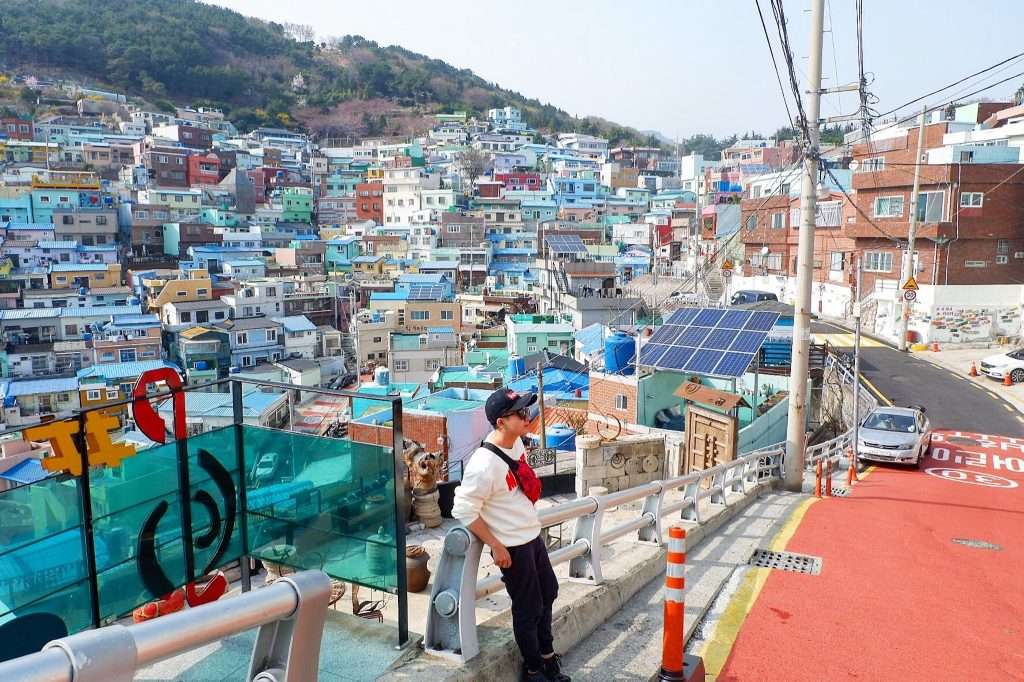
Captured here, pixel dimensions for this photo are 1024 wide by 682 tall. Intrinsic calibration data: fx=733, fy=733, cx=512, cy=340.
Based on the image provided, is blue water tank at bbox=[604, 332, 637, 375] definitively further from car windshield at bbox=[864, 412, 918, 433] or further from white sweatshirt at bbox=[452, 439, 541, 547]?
white sweatshirt at bbox=[452, 439, 541, 547]

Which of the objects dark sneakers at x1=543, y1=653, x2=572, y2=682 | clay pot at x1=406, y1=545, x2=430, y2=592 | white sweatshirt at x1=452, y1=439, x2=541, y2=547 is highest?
white sweatshirt at x1=452, y1=439, x2=541, y2=547

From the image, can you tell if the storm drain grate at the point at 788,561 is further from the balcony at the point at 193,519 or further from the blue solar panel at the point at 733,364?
the blue solar panel at the point at 733,364

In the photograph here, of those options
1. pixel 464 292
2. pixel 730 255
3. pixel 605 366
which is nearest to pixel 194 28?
pixel 464 292

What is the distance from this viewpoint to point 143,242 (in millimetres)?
69312

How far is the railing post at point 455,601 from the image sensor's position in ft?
12.8

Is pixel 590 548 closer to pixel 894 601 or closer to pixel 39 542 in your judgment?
pixel 894 601

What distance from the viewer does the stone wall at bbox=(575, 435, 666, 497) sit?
16.1m

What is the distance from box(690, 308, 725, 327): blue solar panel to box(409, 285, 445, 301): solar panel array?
32.0 metres

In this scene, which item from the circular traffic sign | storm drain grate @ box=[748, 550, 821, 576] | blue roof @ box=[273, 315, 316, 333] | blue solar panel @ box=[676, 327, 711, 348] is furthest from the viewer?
blue roof @ box=[273, 315, 316, 333]

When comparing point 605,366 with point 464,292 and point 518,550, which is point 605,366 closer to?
point 518,550

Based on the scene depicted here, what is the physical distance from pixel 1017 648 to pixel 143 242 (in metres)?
75.4

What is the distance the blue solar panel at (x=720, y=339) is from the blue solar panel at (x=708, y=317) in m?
0.69

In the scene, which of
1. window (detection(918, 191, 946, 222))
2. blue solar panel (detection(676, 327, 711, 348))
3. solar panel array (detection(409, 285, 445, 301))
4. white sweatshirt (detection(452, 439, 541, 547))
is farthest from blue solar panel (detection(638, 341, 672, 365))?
solar panel array (detection(409, 285, 445, 301))

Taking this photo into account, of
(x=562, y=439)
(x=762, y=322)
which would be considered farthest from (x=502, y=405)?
(x=562, y=439)
